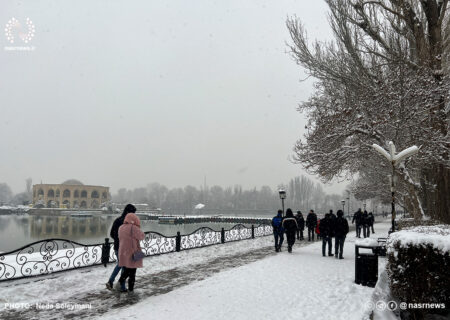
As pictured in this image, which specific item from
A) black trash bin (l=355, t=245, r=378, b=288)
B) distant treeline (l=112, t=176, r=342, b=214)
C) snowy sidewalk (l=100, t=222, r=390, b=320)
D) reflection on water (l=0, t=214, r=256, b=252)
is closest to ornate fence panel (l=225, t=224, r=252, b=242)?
snowy sidewalk (l=100, t=222, r=390, b=320)

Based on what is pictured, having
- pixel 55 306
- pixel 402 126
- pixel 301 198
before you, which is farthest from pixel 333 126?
pixel 301 198

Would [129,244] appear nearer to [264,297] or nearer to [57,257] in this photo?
[264,297]

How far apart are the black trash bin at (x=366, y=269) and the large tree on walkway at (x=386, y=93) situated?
5539 millimetres

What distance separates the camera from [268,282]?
25.7ft

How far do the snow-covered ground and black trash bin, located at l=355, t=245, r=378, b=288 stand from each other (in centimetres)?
31

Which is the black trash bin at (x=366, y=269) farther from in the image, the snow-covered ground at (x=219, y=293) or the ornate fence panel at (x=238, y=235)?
the ornate fence panel at (x=238, y=235)

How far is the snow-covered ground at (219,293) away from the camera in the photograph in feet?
18.4

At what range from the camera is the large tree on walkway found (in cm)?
1124

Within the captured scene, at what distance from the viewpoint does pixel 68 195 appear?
115812 millimetres

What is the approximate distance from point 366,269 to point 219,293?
359cm

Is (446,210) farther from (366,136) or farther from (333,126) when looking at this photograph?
(333,126)

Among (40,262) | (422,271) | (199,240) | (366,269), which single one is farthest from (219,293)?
(199,240)

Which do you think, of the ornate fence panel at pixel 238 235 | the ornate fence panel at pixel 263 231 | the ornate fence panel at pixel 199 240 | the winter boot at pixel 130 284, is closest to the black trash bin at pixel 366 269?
the winter boot at pixel 130 284

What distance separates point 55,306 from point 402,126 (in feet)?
39.5
